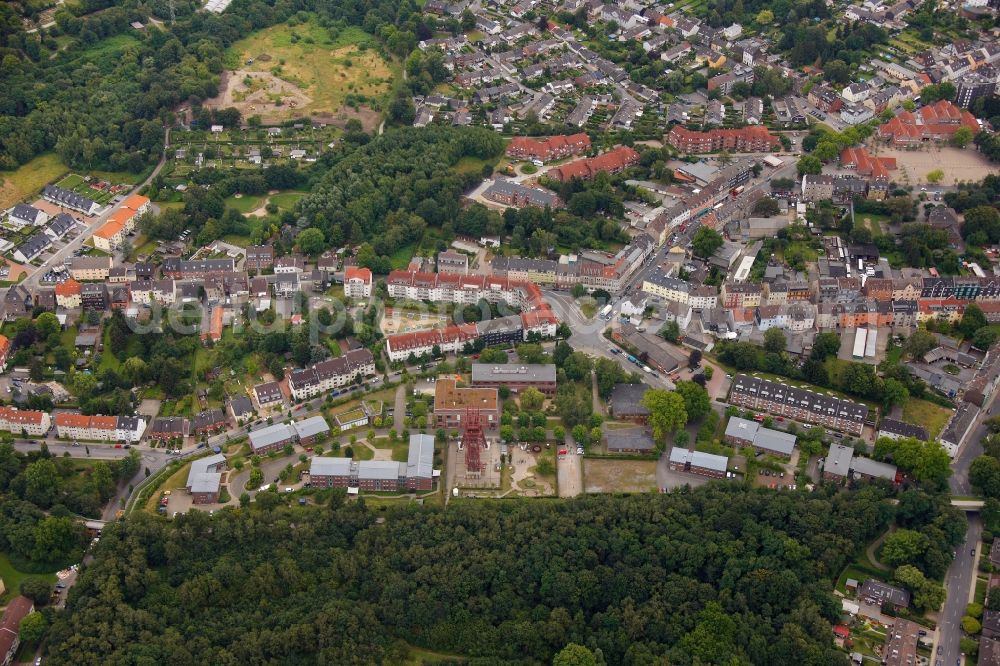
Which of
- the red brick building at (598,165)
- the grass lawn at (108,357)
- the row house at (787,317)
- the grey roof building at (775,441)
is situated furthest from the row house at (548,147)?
the grass lawn at (108,357)

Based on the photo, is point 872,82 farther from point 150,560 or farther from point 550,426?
point 150,560

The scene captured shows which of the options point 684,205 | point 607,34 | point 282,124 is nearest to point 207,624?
point 684,205

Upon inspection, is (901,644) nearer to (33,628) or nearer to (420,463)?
(420,463)

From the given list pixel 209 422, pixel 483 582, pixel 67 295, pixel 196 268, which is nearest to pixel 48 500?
pixel 209 422

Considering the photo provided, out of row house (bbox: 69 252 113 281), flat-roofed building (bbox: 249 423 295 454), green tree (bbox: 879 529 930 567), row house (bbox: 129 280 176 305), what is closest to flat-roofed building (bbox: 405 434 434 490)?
flat-roofed building (bbox: 249 423 295 454)

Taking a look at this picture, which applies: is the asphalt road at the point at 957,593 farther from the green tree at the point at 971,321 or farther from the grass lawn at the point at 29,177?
the grass lawn at the point at 29,177

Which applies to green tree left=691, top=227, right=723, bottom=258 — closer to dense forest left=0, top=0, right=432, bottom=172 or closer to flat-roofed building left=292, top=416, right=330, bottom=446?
flat-roofed building left=292, top=416, right=330, bottom=446
